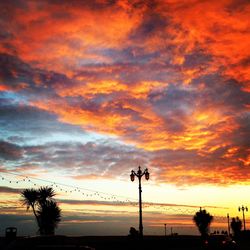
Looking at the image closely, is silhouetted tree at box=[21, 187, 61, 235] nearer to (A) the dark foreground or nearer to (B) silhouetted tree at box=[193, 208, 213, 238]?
(A) the dark foreground

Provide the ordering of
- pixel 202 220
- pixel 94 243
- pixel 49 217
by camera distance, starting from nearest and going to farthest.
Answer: pixel 94 243
pixel 49 217
pixel 202 220

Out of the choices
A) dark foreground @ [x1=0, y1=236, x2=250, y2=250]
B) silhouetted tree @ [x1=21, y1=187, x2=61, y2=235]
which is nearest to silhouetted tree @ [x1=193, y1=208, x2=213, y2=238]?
dark foreground @ [x1=0, y1=236, x2=250, y2=250]

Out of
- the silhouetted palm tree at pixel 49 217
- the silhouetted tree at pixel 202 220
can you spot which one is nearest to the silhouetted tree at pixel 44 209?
the silhouetted palm tree at pixel 49 217

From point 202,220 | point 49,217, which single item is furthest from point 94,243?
point 202,220

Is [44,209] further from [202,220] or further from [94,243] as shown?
[202,220]

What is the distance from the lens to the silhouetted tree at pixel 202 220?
83.4 meters

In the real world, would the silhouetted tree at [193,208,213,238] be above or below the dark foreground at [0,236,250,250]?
above

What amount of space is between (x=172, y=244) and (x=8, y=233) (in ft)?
68.2

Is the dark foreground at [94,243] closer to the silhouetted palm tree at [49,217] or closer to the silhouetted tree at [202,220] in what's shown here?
the silhouetted palm tree at [49,217]

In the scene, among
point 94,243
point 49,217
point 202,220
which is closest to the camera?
point 94,243

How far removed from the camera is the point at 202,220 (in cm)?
8350

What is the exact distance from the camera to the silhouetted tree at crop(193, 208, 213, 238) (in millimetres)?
83375

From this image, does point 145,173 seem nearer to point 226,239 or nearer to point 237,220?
point 226,239

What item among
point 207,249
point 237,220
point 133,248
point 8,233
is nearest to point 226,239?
point 207,249
